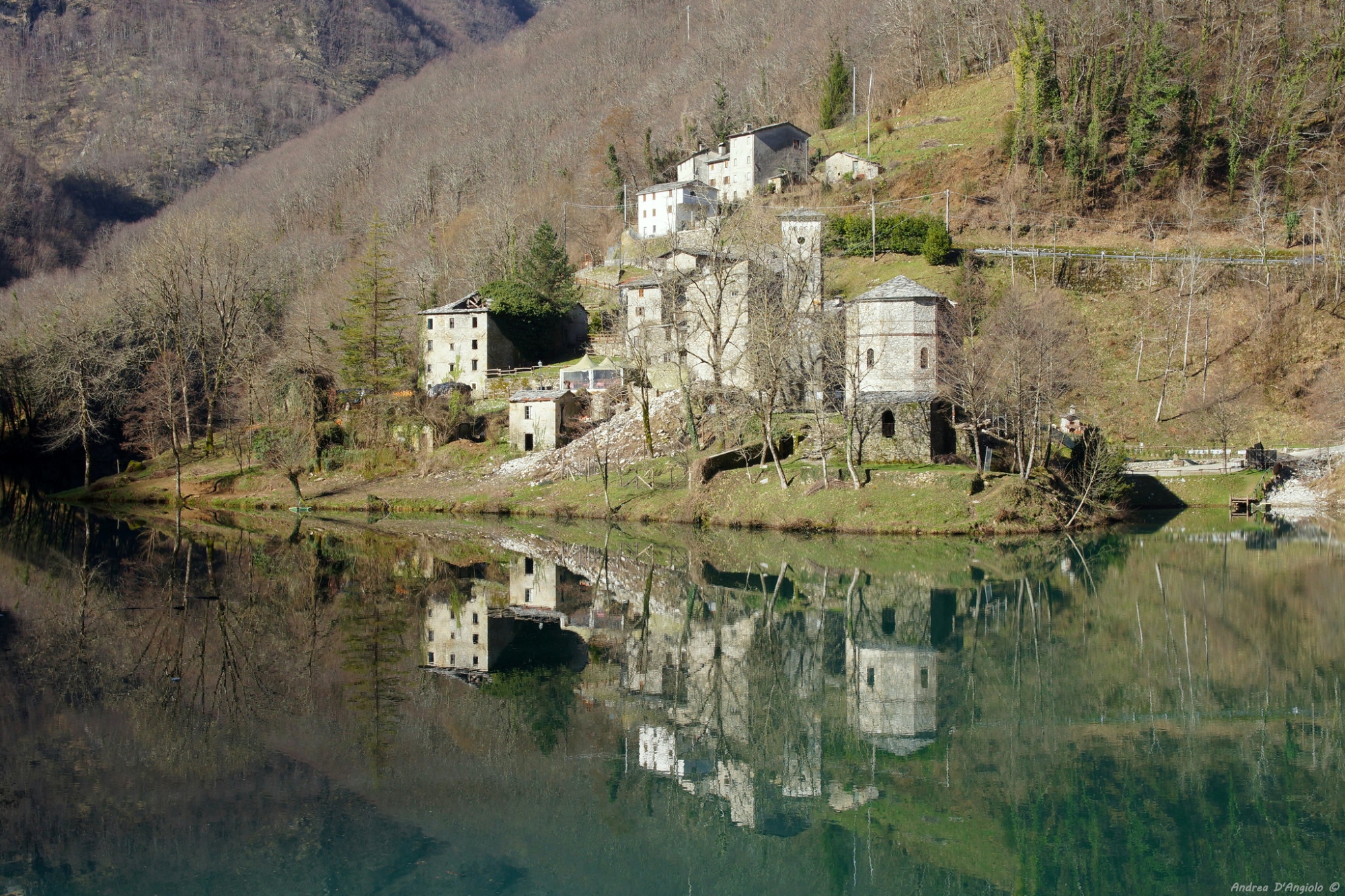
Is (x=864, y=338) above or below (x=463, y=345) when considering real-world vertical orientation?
below

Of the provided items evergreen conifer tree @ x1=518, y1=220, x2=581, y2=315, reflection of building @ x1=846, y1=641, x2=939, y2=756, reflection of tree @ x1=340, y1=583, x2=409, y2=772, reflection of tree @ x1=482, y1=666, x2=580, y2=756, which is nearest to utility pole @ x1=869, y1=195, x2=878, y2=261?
evergreen conifer tree @ x1=518, y1=220, x2=581, y2=315

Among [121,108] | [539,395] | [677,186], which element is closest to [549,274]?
[539,395]

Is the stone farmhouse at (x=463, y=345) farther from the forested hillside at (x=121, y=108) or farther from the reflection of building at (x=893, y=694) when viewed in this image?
the forested hillside at (x=121, y=108)

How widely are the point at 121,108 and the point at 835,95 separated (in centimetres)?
13243

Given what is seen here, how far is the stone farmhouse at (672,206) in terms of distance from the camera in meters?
73.6

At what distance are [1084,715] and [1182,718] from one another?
1.34m

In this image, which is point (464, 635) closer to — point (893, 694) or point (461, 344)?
point (893, 694)

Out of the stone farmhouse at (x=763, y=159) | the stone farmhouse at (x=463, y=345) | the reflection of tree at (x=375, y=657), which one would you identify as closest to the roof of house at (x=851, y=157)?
the stone farmhouse at (x=763, y=159)

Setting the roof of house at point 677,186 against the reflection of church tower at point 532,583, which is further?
the roof of house at point 677,186

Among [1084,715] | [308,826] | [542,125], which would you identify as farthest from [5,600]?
[542,125]

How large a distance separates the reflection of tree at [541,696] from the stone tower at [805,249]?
2824 centimetres

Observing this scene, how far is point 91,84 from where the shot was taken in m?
166

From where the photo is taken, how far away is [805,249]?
53250 mm

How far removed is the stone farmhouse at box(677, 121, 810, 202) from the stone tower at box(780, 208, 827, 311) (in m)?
16.4
